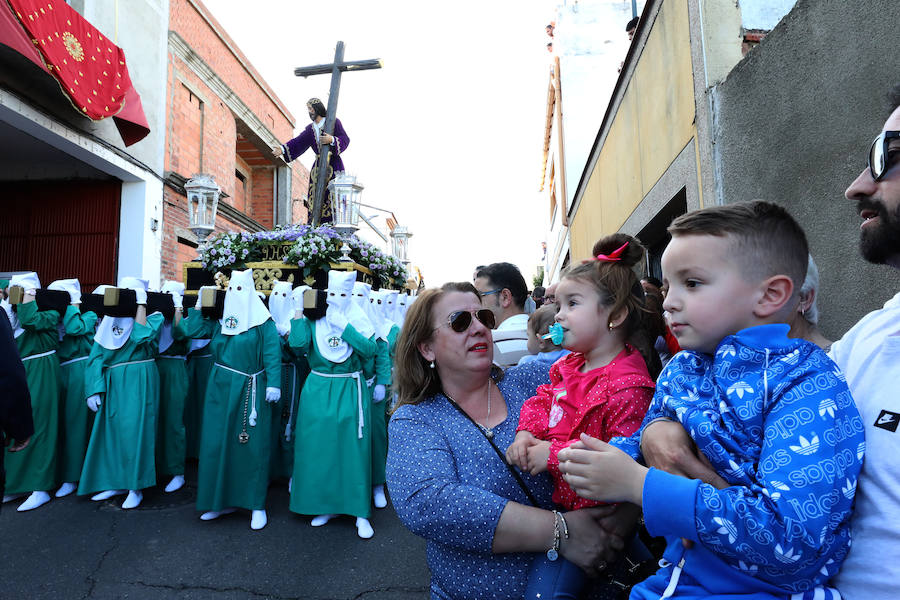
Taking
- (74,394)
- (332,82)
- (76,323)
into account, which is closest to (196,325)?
(76,323)

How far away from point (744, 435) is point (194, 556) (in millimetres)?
3959

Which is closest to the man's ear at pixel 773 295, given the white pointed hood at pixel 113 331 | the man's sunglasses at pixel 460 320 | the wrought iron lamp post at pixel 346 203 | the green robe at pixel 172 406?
the man's sunglasses at pixel 460 320

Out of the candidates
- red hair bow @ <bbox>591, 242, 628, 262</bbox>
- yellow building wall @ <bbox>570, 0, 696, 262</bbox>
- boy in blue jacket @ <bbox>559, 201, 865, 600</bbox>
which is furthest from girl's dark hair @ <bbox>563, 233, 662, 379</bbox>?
yellow building wall @ <bbox>570, 0, 696, 262</bbox>

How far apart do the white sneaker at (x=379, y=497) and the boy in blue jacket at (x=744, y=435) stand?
407cm

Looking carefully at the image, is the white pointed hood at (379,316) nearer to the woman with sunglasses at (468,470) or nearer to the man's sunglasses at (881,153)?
the woman with sunglasses at (468,470)

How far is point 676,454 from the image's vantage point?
1.17m

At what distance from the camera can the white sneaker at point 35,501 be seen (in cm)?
491

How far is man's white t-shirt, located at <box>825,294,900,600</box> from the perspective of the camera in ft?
3.29

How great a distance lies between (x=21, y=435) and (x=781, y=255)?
3445 mm

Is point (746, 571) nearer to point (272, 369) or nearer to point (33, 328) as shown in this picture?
point (272, 369)

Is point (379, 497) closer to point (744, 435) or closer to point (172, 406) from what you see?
point (172, 406)

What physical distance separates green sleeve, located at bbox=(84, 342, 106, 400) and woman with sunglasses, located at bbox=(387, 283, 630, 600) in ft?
13.6

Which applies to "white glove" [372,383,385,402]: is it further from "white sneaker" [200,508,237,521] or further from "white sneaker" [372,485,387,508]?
"white sneaker" [200,508,237,521]

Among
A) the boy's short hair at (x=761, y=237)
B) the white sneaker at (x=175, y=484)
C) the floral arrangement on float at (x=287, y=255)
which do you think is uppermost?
the floral arrangement on float at (x=287, y=255)
